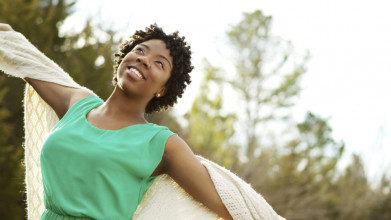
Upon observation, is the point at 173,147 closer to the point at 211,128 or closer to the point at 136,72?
the point at 136,72

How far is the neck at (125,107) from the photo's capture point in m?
1.88

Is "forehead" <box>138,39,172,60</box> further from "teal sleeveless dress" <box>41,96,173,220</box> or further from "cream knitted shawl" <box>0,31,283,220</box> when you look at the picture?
"cream knitted shawl" <box>0,31,283,220</box>

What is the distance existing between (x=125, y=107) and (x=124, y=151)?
241mm

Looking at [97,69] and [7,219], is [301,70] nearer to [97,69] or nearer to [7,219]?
[97,69]

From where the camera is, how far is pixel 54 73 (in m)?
2.24

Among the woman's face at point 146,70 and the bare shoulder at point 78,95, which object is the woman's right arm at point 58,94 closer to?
the bare shoulder at point 78,95

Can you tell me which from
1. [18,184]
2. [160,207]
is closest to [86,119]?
[160,207]

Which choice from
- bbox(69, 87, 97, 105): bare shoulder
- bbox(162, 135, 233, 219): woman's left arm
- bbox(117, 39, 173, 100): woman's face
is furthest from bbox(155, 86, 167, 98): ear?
bbox(69, 87, 97, 105): bare shoulder

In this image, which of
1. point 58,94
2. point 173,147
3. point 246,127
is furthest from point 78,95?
point 246,127

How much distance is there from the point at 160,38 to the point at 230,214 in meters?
0.80

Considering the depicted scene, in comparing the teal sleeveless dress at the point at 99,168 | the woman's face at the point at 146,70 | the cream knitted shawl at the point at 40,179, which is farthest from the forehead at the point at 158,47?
the cream knitted shawl at the point at 40,179

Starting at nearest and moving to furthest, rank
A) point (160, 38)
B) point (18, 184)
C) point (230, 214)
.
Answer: point (230, 214) < point (160, 38) < point (18, 184)

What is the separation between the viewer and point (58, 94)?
217 cm

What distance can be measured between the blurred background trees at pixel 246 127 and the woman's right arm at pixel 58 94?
337 centimetres
